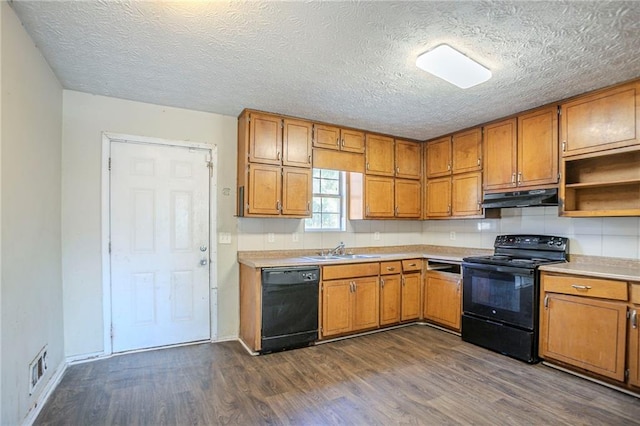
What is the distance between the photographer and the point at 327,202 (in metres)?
4.23

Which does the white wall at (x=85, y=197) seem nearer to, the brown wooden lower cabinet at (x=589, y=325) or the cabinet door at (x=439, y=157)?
the cabinet door at (x=439, y=157)

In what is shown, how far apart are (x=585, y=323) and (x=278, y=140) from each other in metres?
3.21

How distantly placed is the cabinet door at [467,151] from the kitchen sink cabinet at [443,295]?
1231 mm

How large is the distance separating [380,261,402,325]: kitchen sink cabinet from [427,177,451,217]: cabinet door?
0.97 meters

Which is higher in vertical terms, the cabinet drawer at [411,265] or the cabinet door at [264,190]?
the cabinet door at [264,190]

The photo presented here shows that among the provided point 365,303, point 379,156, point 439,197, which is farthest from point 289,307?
point 439,197

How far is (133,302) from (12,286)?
1380mm

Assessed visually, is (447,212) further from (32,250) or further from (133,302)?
(32,250)

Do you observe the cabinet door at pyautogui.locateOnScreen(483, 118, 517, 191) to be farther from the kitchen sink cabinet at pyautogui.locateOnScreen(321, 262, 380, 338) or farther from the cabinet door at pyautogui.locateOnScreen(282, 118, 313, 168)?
the cabinet door at pyautogui.locateOnScreen(282, 118, 313, 168)

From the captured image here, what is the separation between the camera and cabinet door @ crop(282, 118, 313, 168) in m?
3.56

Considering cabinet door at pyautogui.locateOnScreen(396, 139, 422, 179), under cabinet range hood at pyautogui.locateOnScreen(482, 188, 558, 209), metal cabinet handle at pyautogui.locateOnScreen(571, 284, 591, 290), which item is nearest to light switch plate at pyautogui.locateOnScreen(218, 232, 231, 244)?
cabinet door at pyautogui.locateOnScreen(396, 139, 422, 179)

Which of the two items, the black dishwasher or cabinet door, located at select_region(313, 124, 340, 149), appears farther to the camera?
cabinet door, located at select_region(313, 124, 340, 149)

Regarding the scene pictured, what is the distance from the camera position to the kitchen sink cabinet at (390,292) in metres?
3.82

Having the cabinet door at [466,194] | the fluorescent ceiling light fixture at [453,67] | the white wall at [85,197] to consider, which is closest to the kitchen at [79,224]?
the white wall at [85,197]
